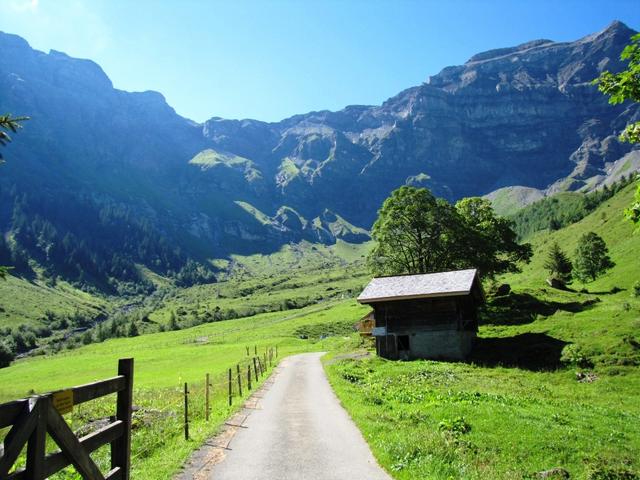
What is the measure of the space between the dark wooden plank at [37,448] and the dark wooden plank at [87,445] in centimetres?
9

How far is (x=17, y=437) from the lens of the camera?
5.75 metres

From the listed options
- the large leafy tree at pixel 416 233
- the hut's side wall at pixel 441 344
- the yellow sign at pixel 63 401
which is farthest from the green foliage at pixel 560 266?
the yellow sign at pixel 63 401

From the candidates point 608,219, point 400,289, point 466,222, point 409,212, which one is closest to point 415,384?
point 400,289

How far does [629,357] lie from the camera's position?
35.3 m

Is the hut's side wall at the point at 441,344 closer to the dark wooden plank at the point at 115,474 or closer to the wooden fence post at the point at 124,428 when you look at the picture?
the wooden fence post at the point at 124,428

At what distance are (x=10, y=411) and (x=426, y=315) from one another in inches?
1797

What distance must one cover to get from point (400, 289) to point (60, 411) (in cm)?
4524

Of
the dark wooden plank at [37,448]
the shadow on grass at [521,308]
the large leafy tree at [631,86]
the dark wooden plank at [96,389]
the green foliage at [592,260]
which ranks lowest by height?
the dark wooden plank at [37,448]

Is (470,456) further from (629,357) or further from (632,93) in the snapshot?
(629,357)

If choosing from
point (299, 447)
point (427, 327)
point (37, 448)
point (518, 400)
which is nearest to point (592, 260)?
point (427, 327)

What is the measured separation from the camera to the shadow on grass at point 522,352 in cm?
3880

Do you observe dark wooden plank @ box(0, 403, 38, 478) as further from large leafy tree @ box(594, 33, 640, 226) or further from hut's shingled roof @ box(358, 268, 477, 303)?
hut's shingled roof @ box(358, 268, 477, 303)

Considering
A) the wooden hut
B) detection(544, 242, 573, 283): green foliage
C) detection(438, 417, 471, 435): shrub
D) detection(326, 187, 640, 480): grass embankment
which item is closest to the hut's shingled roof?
the wooden hut

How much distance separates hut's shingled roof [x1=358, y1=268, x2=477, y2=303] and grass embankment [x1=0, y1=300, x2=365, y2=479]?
52.4ft
